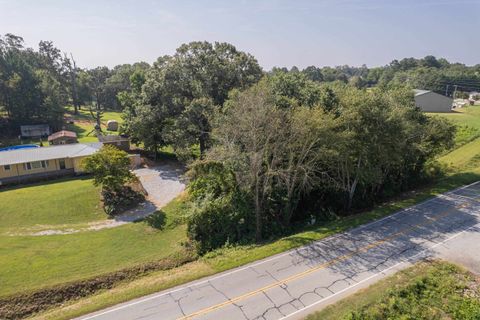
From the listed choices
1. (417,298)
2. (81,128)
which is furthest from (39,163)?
(417,298)

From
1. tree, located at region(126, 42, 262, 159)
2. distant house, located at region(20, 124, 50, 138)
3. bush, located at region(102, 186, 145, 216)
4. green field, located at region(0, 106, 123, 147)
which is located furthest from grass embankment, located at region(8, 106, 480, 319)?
distant house, located at region(20, 124, 50, 138)

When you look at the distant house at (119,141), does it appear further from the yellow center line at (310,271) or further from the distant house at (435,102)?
the distant house at (435,102)

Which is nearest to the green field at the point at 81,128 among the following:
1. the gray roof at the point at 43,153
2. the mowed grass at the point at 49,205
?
the gray roof at the point at 43,153

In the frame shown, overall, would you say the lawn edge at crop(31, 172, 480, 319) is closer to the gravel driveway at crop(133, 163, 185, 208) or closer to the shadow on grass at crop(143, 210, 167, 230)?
the shadow on grass at crop(143, 210, 167, 230)

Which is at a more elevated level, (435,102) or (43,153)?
(435,102)

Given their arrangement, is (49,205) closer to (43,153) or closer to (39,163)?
(39,163)

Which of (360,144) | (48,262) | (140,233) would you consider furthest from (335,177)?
(48,262)
